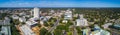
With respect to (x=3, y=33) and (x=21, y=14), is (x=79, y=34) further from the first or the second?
(x=21, y=14)

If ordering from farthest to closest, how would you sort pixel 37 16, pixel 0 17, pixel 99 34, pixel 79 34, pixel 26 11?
1. pixel 26 11
2. pixel 37 16
3. pixel 0 17
4. pixel 79 34
5. pixel 99 34

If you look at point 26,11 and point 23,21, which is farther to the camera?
point 26,11

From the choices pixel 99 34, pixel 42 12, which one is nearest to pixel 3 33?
pixel 99 34

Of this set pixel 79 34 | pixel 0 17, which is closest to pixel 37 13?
pixel 0 17

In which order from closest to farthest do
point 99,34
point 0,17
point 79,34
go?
point 99,34 → point 79,34 → point 0,17

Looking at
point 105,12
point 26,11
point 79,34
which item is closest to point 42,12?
point 26,11

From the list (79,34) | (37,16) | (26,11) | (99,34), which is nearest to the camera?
(99,34)

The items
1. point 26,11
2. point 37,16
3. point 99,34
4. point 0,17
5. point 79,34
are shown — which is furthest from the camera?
point 26,11

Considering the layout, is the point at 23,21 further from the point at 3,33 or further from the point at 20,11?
the point at 3,33

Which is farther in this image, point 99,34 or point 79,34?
point 79,34
